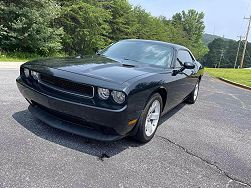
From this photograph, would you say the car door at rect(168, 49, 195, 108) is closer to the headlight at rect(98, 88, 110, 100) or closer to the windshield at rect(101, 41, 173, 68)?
the windshield at rect(101, 41, 173, 68)

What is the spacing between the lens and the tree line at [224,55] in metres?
96.7

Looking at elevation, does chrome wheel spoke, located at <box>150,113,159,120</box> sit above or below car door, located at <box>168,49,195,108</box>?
below

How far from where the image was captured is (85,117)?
3.03 m

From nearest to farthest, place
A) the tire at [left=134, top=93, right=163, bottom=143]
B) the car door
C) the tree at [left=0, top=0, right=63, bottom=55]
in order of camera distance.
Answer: the tire at [left=134, top=93, right=163, bottom=143] → the car door → the tree at [left=0, top=0, right=63, bottom=55]

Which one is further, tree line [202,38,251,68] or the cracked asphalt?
tree line [202,38,251,68]

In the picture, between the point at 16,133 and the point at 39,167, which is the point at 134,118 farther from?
the point at 16,133

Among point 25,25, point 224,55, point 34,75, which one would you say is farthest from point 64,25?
point 224,55

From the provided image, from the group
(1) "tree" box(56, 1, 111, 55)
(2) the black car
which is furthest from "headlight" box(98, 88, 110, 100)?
(1) "tree" box(56, 1, 111, 55)

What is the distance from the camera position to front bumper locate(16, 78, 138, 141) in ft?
9.67

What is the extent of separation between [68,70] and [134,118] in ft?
3.23

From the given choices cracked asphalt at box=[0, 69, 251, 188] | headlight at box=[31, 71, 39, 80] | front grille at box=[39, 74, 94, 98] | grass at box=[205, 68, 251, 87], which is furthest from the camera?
grass at box=[205, 68, 251, 87]

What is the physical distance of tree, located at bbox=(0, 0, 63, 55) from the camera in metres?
12.7

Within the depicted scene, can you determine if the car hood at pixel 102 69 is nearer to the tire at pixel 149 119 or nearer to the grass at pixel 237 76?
the tire at pixel 149 119

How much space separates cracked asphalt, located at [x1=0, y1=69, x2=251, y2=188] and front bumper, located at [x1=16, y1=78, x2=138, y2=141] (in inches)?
8.8
